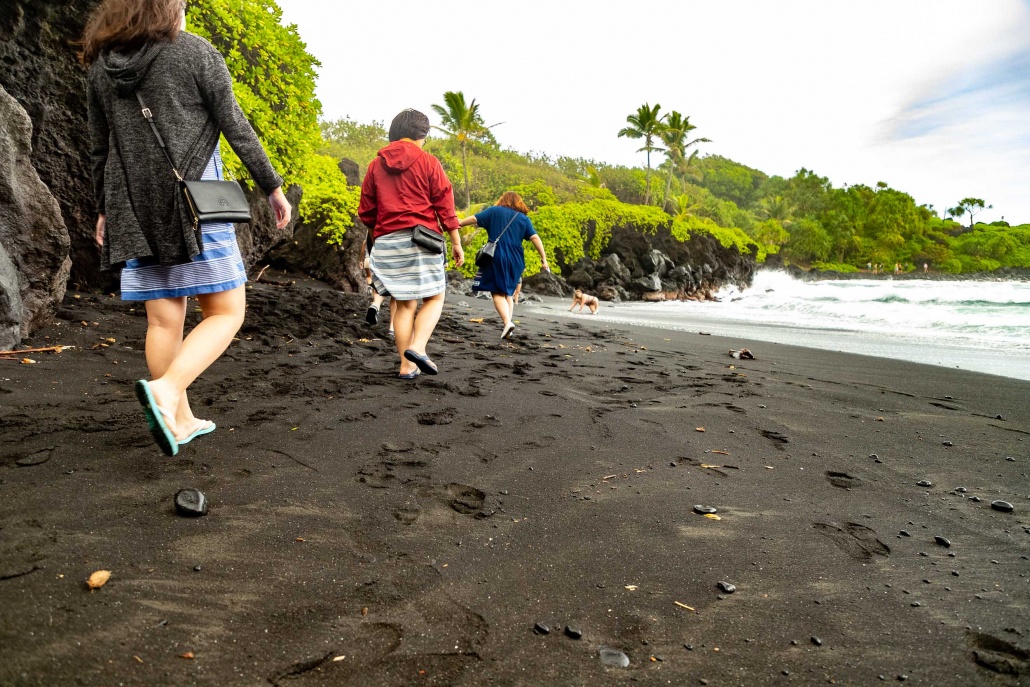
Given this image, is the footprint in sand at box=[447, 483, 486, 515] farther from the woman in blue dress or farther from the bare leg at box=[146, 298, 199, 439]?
the woman in blue dress

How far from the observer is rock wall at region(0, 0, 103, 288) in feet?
15.3

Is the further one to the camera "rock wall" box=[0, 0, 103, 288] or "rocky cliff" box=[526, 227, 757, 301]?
"rocky cliff" box=[526, 227, 757, 301]

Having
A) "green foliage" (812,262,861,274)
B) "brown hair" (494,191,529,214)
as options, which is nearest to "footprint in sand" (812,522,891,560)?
"brown hair" (494,191,529,214)

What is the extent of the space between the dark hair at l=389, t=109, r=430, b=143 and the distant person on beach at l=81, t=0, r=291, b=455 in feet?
6.16

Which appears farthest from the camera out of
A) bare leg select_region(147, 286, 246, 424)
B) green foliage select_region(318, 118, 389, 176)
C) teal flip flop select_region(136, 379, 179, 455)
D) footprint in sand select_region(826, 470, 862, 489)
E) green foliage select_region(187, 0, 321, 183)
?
green foliage select_region(318, 118, 389, 176)

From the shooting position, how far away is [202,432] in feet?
8.31

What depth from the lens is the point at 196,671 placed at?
1182 mm

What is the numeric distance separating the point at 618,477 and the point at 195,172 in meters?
2.19

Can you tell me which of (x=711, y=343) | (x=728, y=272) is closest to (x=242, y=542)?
(x=711, y=343)

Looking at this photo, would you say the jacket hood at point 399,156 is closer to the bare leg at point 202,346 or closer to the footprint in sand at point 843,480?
the bare leg at point 202,346

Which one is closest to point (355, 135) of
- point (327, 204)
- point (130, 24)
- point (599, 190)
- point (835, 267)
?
point (599, 190)

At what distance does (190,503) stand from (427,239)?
8.58ft

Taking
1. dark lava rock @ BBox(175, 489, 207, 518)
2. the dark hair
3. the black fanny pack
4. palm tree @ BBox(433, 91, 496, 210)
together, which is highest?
palm tree @ BBox(433, 91, 496, 210)

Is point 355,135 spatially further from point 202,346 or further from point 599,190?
point 202,346
